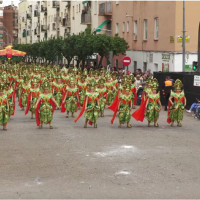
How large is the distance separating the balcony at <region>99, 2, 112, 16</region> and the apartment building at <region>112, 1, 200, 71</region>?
2.13 m

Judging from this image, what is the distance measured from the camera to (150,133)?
17.8 metres

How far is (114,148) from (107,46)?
33235mm

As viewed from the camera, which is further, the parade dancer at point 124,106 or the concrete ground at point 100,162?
the parade dancer at point 124,106

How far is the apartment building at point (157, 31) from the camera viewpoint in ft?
126

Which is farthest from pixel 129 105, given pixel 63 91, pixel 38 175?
pixel 38 175

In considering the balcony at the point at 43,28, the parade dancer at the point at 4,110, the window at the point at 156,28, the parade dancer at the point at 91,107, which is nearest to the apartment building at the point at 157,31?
the window at the point at 156,28

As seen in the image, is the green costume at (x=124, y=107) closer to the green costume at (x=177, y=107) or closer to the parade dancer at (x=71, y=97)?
the green costume at (x=177, y=107)

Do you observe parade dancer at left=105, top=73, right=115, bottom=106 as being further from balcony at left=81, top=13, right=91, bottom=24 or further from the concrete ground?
balcony at left=81, top=13, right=91, bottom=24

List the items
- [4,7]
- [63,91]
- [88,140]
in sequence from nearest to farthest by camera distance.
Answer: [88,140], [63,91], [4,7]

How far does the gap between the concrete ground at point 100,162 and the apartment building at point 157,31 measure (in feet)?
51.3

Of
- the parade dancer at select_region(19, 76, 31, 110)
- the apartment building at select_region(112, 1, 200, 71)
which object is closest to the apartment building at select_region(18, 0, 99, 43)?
the apartment building at select_region(112, 1, 200, 71)

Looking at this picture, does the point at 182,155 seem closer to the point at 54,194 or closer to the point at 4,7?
the point at 54,194

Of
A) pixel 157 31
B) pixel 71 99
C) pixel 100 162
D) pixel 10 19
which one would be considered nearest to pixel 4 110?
pixel 71 99

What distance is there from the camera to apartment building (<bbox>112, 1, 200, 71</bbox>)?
38469 mm
